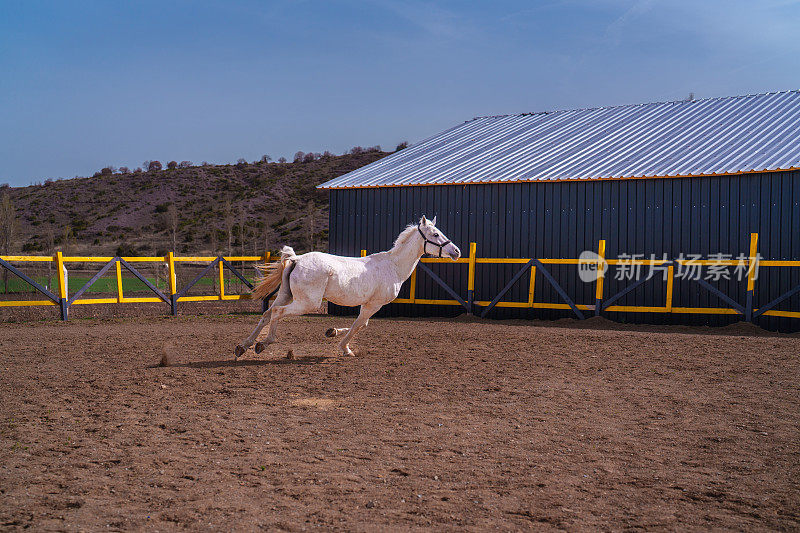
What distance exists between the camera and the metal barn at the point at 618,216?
14.4 meters

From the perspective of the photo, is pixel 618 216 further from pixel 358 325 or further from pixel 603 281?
pixel 358 325

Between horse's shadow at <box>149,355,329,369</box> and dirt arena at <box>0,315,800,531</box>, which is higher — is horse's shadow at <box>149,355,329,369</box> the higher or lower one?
the lower one

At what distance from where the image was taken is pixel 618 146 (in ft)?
60.3

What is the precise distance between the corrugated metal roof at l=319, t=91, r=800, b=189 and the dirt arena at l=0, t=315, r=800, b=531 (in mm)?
6987

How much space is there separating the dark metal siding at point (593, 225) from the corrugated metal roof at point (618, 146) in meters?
0.37

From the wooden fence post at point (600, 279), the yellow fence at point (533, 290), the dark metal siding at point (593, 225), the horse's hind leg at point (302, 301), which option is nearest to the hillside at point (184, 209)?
the dark metal siding at point (593, 225)

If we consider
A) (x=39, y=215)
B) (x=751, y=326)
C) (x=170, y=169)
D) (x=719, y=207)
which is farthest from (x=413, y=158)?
(x=170, y=169)

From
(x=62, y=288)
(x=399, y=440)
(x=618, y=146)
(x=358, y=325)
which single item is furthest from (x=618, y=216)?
(x=62, y=288)

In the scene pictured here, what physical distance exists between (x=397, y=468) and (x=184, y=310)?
1438 cm

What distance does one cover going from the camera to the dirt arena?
383cm

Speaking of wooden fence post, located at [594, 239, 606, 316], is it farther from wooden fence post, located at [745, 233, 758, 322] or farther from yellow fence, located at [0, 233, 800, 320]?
wooden fence post, located at [745, 233, 758, 322]

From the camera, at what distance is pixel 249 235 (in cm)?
5000

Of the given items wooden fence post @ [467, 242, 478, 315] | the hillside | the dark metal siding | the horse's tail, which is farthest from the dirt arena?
the hillside

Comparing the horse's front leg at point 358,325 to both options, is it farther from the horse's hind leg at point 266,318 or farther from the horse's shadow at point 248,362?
the horse's hind leg at point 266,318
